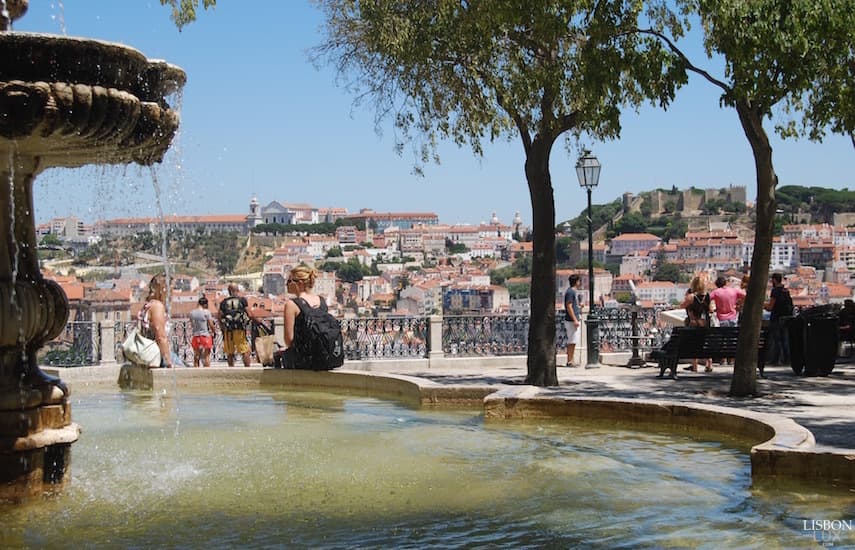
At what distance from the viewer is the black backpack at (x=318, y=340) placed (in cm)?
1165

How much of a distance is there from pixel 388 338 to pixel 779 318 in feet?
20.8

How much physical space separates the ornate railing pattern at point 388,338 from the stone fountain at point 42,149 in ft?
36.7

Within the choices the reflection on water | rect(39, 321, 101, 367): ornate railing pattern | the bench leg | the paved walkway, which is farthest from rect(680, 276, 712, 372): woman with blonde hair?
rect(39, 321, 101, 367): ornate railing pattern

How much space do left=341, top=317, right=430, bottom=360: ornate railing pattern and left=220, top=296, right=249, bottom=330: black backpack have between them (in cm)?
298

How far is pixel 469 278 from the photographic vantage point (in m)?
132

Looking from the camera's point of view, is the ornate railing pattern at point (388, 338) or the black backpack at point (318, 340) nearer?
the black backpack at point (318, 340)

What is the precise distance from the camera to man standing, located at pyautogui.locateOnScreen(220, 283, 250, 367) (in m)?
15.3

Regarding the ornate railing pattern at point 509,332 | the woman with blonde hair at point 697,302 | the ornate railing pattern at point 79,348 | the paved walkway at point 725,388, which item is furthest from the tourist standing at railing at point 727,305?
the ornate railing pattern at point 79,348

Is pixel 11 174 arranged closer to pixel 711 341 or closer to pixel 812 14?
pixel 812 14

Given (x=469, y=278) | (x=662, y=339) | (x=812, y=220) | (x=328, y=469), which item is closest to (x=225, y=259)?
(x=469, y=278)

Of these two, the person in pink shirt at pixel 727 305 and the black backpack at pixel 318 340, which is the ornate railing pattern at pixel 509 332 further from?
the black backpack at pixel 318 340

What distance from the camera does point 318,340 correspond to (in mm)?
11891

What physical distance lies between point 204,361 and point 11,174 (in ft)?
30.1

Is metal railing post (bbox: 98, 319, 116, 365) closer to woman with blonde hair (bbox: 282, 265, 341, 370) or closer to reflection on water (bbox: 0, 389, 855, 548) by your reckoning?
woman with blonde hair (bbox: 282, 265, 341, 370)
